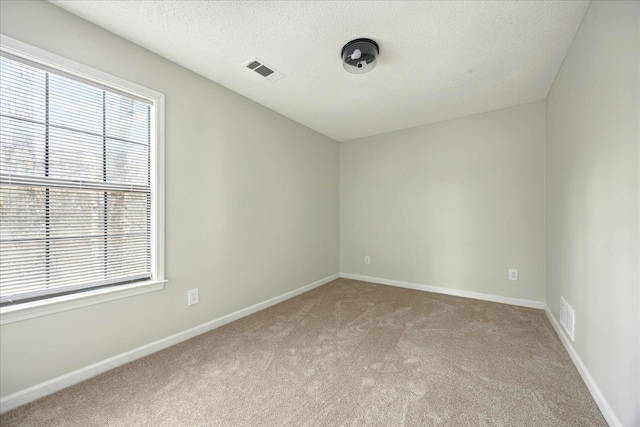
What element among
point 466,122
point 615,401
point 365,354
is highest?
point 466,122

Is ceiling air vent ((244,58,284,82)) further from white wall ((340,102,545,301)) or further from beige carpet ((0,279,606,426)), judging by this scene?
beige carpet ((0,279,606,426))

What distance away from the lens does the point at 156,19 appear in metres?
1.74

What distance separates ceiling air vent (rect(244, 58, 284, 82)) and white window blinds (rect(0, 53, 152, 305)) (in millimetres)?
886

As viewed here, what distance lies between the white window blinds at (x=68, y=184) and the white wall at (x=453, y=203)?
119 inches

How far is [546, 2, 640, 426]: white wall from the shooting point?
1197 millimetres

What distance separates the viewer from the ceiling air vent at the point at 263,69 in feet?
7.19

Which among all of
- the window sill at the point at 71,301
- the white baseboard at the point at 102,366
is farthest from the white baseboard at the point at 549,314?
the window sill at the point at 71,301

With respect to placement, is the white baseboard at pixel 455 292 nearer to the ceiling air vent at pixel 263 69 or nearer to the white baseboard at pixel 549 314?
the white baseboard at pixel 549 314

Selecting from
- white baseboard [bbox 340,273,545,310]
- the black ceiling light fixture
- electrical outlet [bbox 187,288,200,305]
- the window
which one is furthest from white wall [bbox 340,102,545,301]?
the window

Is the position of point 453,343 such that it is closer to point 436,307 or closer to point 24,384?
point 436,307

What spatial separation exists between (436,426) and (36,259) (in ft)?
8.11

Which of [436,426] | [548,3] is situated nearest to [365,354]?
[436,426]

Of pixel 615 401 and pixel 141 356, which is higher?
pixel 615 401

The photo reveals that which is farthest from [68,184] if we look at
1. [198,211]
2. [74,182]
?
[198,211]
